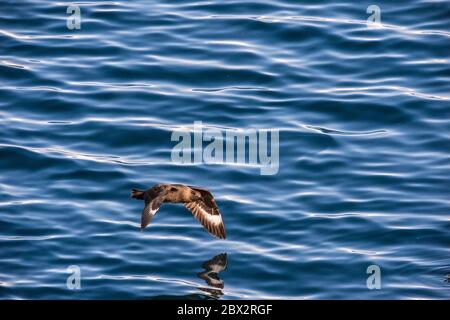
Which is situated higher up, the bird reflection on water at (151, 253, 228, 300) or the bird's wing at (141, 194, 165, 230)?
the bird's wing at (141, 194, 165, 230)

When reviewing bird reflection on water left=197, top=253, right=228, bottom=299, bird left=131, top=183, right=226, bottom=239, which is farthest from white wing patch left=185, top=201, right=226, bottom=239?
bird reflection on water left=197, top=253, right=228, bottom=299

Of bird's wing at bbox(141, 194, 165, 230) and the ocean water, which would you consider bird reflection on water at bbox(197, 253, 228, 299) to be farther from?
bird's wing at bbox(141, 194, 165, 230)

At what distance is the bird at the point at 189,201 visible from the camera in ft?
48.5

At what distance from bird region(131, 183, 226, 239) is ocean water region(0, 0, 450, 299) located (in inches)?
19.0

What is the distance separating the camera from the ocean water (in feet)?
52.1

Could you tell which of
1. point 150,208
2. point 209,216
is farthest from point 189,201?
point 150,208

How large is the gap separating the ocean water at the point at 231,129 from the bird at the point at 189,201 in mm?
483

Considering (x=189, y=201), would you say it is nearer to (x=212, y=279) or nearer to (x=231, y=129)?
(x=212, y=279)


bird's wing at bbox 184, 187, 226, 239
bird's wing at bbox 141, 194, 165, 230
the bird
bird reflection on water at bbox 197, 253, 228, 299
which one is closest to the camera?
bird's wing at bbox 141, 194, 165, 230

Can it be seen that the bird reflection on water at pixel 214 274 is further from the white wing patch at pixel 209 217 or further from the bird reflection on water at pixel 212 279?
the white wing patch at pixel 209 217

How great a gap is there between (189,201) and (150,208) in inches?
42.4

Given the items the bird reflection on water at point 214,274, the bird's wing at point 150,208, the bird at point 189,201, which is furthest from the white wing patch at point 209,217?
the bird's wing at point 150,208

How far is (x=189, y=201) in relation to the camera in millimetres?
15578
